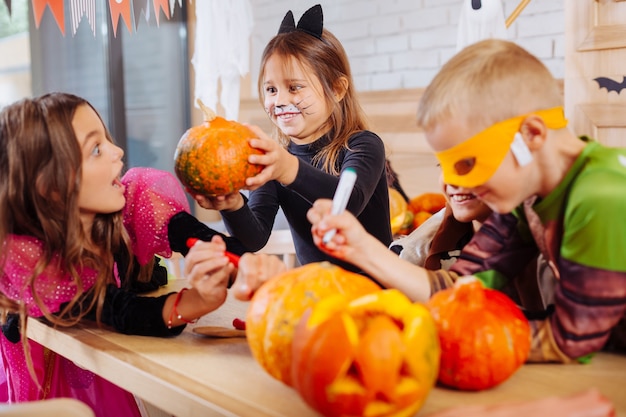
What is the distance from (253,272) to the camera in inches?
36.6

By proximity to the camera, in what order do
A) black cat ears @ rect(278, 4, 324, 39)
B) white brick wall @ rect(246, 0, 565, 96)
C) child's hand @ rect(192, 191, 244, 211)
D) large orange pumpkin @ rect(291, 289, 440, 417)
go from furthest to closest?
white brick wall @ rect(246, 0, 565, 96)
black cat ears @ rect(278, 4, 324, 39)
child's hand @ rect(192, 191, 244, 211)
large orange pumpkin @ rect(291, 289, 440, 417)

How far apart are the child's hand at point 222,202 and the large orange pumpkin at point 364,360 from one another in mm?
558

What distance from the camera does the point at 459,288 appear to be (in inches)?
Result: 34.8

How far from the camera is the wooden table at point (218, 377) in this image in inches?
32.9

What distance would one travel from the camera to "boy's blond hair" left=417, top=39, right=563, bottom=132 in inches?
35.2

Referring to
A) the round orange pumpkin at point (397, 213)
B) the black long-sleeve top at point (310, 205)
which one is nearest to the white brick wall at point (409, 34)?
the round orange pumpkin at point (397, 213)

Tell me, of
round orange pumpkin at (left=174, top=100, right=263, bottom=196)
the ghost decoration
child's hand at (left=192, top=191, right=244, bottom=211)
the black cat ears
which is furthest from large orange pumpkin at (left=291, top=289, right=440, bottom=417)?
the ghost decoration

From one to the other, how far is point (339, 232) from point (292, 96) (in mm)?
840

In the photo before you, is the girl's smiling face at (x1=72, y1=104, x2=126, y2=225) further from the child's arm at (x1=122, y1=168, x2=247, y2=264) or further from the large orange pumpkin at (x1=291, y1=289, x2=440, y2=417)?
the large orange pumpkin at (x1=291, y1=289, x2=440, y2=417)

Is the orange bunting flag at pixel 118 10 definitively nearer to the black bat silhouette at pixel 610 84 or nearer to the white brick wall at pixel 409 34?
the black bat silhouette at pixel 610 84

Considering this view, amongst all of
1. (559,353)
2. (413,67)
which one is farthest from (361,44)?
(559,353)

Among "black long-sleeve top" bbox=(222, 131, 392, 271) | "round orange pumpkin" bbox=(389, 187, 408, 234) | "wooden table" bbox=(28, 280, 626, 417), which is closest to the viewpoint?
"wooden table" bbox=(28, 280, 626, 417)

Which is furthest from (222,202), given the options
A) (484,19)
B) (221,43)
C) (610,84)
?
(221,43)

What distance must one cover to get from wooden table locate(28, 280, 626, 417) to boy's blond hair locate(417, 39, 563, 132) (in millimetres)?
347
